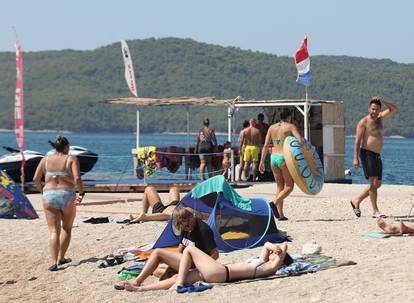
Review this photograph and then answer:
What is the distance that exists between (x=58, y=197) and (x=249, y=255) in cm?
215

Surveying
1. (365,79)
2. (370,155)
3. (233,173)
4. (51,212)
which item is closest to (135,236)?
(51,212)

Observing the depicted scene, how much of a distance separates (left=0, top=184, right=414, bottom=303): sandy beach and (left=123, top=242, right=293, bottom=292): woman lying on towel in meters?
0.12

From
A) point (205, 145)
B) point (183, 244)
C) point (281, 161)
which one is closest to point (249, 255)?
point (183, 244)

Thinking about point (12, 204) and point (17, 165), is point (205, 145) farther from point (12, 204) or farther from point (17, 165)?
point (12, 204)

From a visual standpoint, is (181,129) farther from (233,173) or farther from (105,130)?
(233,173)

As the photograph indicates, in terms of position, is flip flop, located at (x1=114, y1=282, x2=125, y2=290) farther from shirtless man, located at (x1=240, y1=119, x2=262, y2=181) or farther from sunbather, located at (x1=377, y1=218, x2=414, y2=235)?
shirtless man, located at (x1=240, y1=119, x2=262, y2=181)

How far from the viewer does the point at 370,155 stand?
13.2 m

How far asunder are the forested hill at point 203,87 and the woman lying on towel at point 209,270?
124595 mm

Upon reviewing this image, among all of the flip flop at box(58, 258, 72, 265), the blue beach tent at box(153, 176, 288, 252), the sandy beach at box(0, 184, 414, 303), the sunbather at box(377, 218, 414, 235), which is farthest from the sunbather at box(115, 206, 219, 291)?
the sunbather at box(377, 218, 414, 235)

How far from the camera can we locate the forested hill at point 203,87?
466 feet

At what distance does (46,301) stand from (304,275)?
→ 2.72m

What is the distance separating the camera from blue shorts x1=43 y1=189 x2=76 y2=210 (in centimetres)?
1102

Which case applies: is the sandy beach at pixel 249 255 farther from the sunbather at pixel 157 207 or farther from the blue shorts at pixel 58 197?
the blue shorts at pixel 58 197

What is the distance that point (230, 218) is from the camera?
38.8 feet
